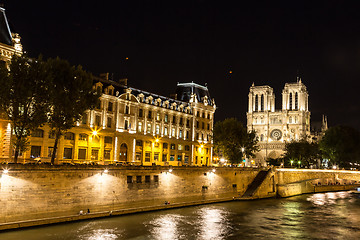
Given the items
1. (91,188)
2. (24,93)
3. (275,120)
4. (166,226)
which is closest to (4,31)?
(24,93)

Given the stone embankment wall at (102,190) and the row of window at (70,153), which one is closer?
the stone embankment wall at (102,190)

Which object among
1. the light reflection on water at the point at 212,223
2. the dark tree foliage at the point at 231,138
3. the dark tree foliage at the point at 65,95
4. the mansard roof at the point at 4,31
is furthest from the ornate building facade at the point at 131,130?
the light reflection on water at the point at 212,223

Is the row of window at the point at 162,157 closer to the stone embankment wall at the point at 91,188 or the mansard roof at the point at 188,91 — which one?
the mansard roof at the point at 188,91

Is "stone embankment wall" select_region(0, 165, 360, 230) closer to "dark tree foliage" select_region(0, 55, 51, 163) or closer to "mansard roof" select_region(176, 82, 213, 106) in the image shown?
"dark tree foliage" select_region(0, 55, 51, 163)

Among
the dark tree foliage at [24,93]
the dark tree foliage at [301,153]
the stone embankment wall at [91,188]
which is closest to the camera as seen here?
the stone embankment wall at [91,188]

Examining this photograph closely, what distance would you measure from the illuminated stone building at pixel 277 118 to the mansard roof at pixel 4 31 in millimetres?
118641

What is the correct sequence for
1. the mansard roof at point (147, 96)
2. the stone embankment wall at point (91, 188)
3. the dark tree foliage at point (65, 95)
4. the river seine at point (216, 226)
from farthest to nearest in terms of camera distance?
A: the mansard roof at point (147, 96), the dark tree foliage at point (65, 95), the stone embankment wall at point (91, 188), the river seine at point (216, 226)

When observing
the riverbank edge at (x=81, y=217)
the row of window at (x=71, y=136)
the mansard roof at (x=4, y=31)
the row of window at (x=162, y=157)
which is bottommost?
the riverbank edge at (x=81, y=217)

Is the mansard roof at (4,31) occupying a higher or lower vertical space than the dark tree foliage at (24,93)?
higher

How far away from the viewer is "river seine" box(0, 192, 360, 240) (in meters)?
31.6

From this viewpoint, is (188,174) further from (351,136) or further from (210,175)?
(351,136)

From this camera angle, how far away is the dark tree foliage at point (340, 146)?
106m

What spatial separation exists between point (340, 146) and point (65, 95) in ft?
293

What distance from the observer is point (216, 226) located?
37688mm
